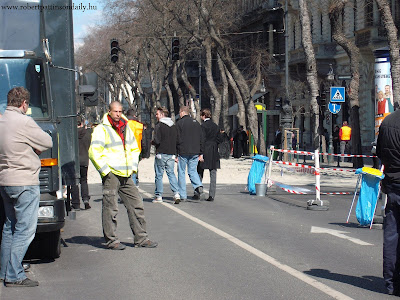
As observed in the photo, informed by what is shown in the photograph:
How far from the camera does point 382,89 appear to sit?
702 inches

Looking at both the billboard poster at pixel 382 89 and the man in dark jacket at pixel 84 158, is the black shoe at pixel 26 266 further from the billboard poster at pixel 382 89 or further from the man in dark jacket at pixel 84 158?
the billboard poster at pixel 382 89

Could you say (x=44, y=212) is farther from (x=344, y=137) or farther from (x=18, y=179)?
(x=344, y=137)

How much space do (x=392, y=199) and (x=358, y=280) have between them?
3.76 feet

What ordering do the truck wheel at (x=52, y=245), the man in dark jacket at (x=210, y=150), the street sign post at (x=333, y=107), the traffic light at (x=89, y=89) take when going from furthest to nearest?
the street sign post at (x=333, y=107), the man in dark jacket at (x=210, y=150), the traffic light at (x=89, y=89), the truck wheel at (x=52, y=245)

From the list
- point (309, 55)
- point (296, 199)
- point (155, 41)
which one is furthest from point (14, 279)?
point (155, 41)

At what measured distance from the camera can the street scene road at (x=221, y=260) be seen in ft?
25.4

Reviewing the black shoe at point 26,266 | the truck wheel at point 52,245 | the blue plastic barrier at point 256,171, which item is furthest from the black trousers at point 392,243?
the blue plastic barrier at point 256,171

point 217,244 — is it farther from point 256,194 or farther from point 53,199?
point 256,194

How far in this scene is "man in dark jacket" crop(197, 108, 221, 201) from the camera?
1700 centimetres

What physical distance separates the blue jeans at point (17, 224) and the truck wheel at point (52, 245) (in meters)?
1.49

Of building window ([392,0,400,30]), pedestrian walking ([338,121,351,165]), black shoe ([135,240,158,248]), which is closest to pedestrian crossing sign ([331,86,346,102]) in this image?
pedestrian walking ([338,121,351,165])

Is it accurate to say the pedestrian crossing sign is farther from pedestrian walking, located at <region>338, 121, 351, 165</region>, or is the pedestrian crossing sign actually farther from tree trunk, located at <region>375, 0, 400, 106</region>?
tree trunk, located at <region>375, 0, 400, 106</region>

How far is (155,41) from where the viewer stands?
53062 millimetres

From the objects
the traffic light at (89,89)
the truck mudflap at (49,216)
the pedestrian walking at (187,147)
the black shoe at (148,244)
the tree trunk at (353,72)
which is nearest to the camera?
the truck mudflap at (49,216)
